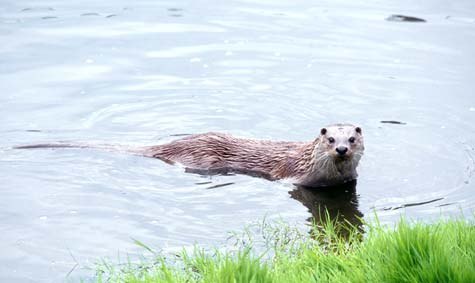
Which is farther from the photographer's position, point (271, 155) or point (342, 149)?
point (271, 155)

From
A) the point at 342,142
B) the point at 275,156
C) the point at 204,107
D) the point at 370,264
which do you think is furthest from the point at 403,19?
the point at 370,264

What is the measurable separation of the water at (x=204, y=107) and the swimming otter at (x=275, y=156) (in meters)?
0.18

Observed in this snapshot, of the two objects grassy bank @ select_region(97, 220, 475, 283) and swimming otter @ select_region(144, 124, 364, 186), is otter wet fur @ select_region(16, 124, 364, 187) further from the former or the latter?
grassy bank @ select_region(97, 220, 475, 283)

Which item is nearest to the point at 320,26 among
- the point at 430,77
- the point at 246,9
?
the point at 246,9

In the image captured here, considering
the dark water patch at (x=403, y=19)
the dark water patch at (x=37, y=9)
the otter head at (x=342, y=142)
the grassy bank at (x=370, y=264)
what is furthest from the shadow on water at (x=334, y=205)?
the dark water patch at (x=37, y=9)

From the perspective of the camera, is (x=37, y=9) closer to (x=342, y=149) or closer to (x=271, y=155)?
(x=271, y=155)

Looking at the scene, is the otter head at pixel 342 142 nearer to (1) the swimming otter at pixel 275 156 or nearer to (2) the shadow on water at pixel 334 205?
(1) the swimming otter at pixel 275 156

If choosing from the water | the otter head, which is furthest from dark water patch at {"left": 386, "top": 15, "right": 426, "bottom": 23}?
the otter head

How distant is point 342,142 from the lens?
297 inches

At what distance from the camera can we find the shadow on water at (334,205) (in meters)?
6.89

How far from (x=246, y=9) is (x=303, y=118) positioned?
374 cm

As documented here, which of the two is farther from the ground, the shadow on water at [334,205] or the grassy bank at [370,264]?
the grassy bank at [370,264]

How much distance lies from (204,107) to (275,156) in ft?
4.93

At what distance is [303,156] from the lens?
7965 mm
